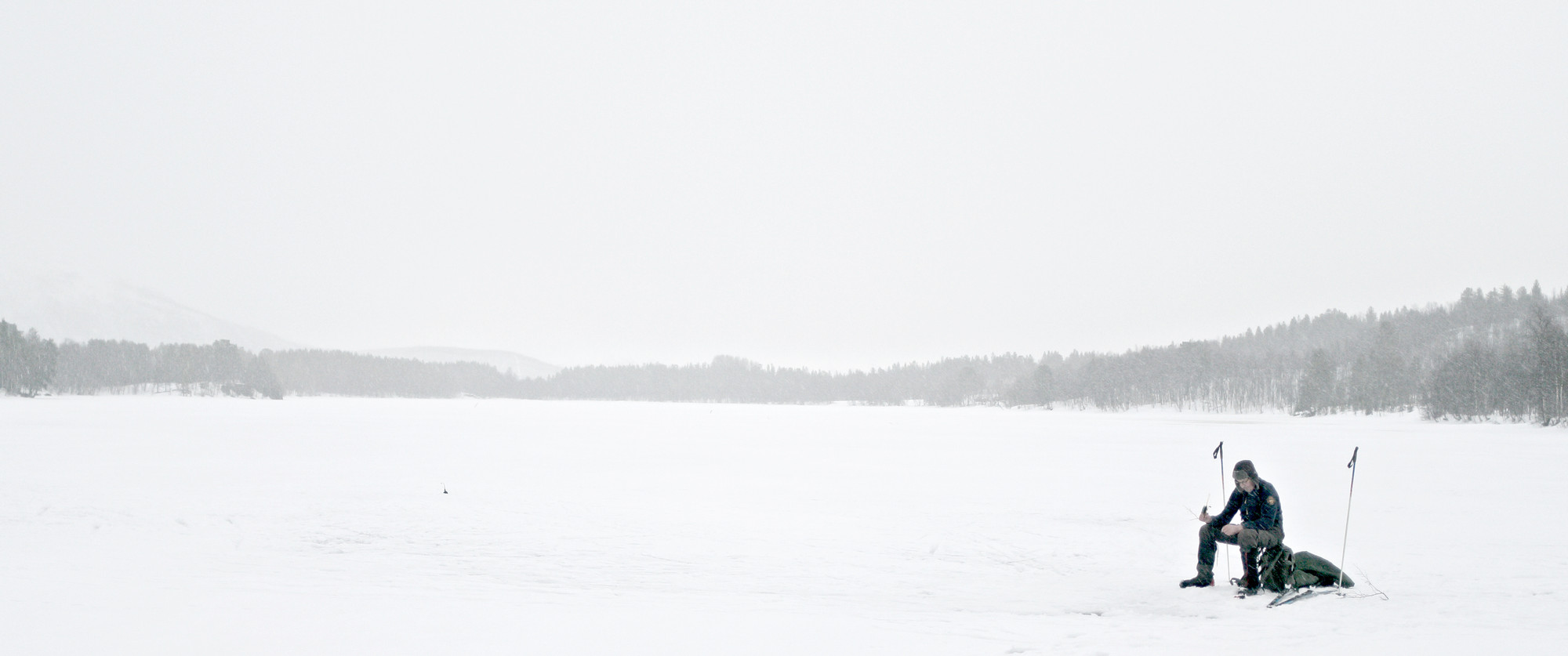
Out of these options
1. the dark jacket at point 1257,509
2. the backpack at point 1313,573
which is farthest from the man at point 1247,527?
the backpack at point 1313,573

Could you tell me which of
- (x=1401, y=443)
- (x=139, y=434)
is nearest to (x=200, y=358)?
(x=139, y=434)

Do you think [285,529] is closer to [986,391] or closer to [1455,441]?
[1455,441]

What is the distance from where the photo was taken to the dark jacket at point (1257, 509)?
8484mm

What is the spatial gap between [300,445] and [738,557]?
22.7m

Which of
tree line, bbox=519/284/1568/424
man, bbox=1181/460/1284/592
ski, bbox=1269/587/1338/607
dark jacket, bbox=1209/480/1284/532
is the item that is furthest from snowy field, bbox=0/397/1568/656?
tree line, bbox=519/284/1568/424

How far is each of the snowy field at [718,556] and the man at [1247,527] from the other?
0.98 ft

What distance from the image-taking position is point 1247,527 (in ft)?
27.8

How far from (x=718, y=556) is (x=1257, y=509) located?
20.0 feet

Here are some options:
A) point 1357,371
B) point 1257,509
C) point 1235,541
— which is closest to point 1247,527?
point 1235,541

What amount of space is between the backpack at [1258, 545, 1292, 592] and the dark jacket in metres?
0.22

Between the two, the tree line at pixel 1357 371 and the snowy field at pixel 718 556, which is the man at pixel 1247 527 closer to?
the snowy field at pixel 718 556

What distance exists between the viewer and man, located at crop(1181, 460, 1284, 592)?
27.4 ft

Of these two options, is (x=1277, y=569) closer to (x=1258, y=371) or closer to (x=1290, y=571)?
(x=1290, y=571)

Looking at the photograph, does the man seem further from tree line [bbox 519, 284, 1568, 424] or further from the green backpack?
tree line [bbox 519, 284, 1568, 424]
